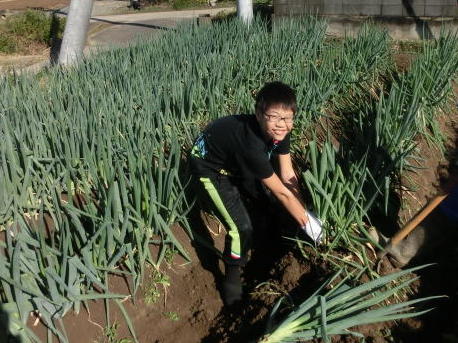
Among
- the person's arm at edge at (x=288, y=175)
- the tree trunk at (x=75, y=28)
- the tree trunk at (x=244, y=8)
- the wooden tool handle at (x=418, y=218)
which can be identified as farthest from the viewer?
the tree trunk at (x=75, y=28)

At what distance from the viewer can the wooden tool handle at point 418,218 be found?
5.70 ft

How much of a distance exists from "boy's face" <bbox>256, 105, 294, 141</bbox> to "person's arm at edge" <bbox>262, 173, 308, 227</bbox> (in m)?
0.17

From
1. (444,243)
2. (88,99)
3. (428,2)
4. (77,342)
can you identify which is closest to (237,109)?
(88,99)

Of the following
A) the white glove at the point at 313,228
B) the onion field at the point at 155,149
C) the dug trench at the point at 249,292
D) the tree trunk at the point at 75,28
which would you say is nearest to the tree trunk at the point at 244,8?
the onion field at the point at 155,149

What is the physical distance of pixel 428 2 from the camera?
5.43 metres

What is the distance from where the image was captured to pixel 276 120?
166 centimetres

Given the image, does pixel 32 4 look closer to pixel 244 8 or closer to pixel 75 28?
pixel 75 28

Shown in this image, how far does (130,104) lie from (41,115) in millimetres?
468

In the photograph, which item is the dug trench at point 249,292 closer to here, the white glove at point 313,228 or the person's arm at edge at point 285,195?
the white glove at point 313,228

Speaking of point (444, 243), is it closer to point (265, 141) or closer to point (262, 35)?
point (265, 141)

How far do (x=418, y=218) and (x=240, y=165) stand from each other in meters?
0.71

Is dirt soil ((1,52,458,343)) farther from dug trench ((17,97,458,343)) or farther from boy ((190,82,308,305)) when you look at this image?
boy ((190,82,308,305))

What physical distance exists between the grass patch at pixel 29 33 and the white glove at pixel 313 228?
7462 millimetres

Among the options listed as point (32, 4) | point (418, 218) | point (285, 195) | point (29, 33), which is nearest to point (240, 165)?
point (285, 195)
